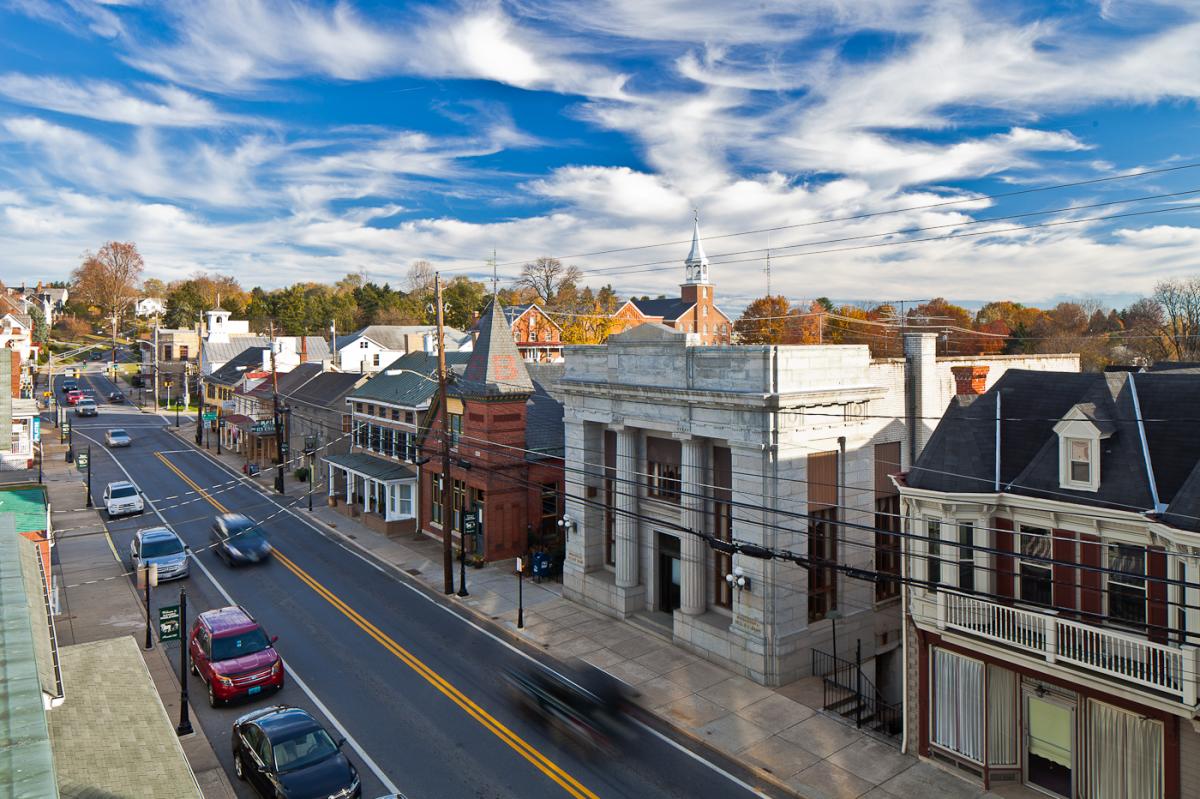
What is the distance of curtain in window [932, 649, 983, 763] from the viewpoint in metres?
16.6

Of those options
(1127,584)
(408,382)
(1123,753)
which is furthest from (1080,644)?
(408,382)

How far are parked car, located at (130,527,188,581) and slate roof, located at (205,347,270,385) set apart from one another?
4528cm

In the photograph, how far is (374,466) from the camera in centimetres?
4225

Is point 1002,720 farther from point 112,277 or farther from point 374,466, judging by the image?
point 112,277

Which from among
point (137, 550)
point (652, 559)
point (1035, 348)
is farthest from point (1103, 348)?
point (137, 550)

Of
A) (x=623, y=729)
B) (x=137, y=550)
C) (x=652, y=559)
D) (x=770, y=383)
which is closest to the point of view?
(x=623, y=729)

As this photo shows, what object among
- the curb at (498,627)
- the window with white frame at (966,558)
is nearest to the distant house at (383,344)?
the curb at (498,627)

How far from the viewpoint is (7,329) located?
266 ft

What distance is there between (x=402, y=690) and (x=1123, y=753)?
56.4ft

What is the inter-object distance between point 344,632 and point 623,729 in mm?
11192

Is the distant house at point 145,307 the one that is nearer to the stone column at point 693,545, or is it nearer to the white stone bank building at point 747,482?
the white stone bank building at point 747,482

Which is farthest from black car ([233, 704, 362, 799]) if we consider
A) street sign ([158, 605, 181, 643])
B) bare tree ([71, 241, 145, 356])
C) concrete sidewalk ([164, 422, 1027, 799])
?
bare tree ([71, 241, 145, 356])

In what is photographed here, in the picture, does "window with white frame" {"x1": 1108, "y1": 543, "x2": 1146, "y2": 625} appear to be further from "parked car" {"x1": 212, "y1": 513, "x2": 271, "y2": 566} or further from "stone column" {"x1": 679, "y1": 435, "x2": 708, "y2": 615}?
"parked car" {"x1": 212, "y1": 513, "x2": 271, "y2": 566}

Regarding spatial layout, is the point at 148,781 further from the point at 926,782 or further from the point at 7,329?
the point at 7,329
